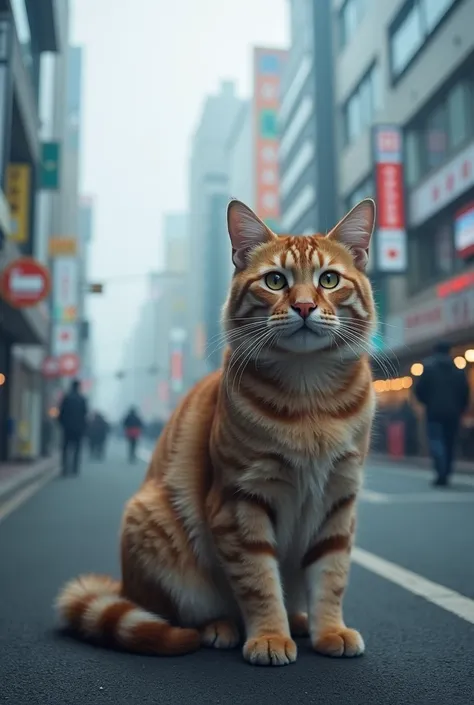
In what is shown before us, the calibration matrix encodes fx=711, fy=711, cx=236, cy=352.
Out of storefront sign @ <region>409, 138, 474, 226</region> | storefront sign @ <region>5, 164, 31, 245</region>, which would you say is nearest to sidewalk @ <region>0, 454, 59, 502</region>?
storefront sign @ <region>5, 164, 31, 245</region>

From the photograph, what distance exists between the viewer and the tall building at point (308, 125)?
97.1 ft

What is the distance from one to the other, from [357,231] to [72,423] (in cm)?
1234

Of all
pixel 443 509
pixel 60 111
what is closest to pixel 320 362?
pixel 443 509

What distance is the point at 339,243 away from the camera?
8.73ft

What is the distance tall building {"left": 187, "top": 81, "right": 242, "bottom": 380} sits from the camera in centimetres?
7944

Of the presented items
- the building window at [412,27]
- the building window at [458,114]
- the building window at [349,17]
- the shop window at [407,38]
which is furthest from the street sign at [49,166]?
the building window at [349,17]

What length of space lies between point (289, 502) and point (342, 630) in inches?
20.9

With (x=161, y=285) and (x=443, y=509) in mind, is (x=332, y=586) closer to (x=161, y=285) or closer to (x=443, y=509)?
(x=443, y=509)

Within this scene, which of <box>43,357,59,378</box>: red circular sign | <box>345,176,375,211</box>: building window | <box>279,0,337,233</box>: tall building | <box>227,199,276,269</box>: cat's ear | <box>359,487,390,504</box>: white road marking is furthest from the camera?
<box>279,0,337,233</box>: tall building

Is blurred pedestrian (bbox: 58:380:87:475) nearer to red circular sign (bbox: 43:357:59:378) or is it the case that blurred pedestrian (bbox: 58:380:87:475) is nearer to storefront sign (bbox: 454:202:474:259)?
red circular sign (bbox: 43:357:59:378)

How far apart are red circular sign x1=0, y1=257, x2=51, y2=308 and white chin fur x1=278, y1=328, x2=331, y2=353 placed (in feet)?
33.1

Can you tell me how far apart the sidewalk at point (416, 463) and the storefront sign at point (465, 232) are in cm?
473

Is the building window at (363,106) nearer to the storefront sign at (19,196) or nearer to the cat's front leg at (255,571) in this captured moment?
the storefront sign at (19,196)

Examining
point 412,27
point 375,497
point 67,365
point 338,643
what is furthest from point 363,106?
point 338,643
